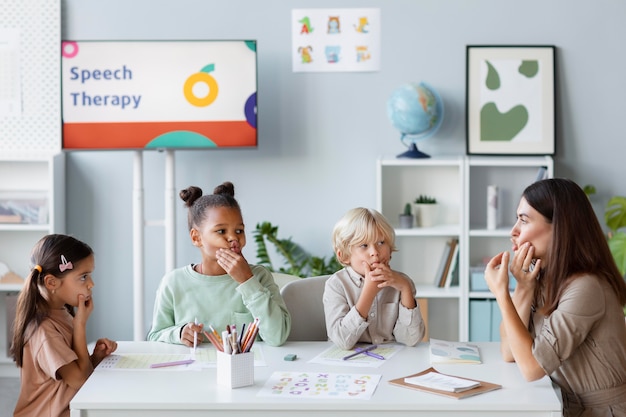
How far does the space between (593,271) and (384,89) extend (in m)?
2.32

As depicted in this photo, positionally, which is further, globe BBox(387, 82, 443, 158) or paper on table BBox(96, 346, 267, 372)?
globe BBox(387, 82, 443, 158)

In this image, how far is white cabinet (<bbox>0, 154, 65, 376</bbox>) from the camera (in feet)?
14.0

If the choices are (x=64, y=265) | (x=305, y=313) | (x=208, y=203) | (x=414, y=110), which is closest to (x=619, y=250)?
(x=414, y=110)

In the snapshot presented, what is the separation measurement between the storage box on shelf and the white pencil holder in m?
2.36

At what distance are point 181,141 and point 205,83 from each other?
0.29 metres

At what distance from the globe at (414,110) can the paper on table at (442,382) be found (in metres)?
2.15

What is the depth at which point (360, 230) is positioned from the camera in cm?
255

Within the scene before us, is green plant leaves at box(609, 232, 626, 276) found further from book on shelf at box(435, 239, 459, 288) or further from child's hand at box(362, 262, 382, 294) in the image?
child's hand at box(362, 262, 382, 294)

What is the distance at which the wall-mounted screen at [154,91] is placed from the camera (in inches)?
159

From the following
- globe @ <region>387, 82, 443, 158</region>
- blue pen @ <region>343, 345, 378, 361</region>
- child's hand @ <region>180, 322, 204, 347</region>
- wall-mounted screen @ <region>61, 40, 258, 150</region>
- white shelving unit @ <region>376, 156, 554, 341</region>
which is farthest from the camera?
white shelving unit @ <region>376, 156, 554, 341</region>

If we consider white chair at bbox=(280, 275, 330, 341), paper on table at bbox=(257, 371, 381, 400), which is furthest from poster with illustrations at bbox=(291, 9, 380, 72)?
paper on table at bbox=(257, 371, 381, 400)

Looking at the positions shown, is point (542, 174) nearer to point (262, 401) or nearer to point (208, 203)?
point (208, 203)

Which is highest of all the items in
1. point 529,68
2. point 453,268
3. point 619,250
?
point 529,68

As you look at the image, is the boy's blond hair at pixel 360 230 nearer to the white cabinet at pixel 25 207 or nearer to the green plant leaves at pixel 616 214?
the green plant leaves at pixel 616 214
